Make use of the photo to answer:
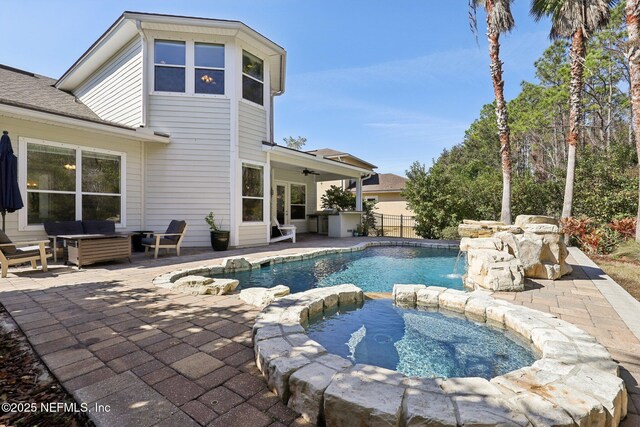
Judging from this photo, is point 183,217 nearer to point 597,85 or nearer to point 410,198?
point 410,198

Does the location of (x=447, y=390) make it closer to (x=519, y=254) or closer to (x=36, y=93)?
(x=519, y=254)

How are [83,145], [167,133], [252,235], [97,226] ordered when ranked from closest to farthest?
[97,226]
[83,145]
[167,133]
[252,235]

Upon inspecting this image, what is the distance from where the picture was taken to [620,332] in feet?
9.41

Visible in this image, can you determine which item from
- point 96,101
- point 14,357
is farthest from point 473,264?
point 96,101

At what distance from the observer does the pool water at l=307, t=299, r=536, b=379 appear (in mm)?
2580

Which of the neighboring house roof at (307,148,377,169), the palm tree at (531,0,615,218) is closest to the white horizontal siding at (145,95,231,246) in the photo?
the neighboring house roof at (307,148,377,169)

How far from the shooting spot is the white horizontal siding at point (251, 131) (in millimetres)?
8734

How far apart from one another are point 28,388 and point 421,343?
10.3 ft

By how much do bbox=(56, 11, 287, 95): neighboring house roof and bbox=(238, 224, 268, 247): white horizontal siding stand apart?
17.8ft

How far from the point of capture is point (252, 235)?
915 cm

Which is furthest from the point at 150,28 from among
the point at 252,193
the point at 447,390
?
the point at 447,390

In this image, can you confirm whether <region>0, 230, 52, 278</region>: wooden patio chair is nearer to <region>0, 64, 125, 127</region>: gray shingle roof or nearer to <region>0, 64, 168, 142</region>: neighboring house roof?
<region>0, 64, 168, 142</region>: neighboring house roof

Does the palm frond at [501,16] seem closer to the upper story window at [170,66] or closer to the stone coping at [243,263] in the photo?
the stone coping at [243,263]

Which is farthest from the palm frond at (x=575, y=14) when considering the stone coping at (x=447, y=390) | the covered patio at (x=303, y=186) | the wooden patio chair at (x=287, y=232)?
the stone coping at (x=447, y=390)
